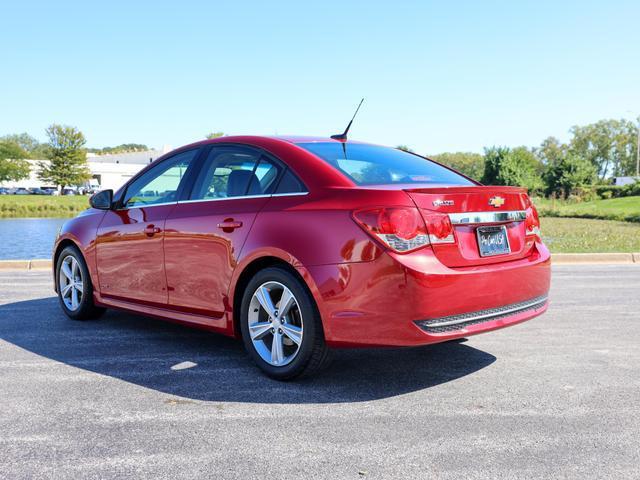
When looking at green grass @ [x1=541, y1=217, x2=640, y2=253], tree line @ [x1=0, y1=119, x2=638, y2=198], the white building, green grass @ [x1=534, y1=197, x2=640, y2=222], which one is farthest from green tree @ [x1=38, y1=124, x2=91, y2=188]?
green grass @ [x1=541, y1=217, x2=640, y2=253]

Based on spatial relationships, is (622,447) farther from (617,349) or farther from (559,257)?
(559,257)

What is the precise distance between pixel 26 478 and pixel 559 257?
11114 millimetres

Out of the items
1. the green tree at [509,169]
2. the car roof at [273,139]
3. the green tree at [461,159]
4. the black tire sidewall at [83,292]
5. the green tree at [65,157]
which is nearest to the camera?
the car roof at [273,139]

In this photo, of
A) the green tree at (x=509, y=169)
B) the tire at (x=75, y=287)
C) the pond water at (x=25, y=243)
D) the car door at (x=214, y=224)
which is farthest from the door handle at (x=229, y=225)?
the green tree at (x=509, y=169)

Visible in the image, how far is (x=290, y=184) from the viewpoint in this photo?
13.9 ft

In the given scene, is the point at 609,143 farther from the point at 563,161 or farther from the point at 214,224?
the point at 214,224

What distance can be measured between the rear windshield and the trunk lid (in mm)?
374

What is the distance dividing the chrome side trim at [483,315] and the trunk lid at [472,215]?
11.7 inches

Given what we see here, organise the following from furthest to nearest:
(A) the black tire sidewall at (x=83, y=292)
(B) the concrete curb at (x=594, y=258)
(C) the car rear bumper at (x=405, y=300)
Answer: (B) the concrete curb at (x=594, y=258)
(A) the black tire sidewall at (x=83, y=292)
(C) the car rear bumper at (x=405, y=300)

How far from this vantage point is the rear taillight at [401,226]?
365cm

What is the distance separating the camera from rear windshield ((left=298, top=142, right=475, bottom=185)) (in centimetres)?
427

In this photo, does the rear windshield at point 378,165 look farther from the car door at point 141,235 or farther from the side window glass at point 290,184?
the car door at point 141,235

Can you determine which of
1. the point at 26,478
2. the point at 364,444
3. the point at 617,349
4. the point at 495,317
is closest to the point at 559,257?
the point at 617,349

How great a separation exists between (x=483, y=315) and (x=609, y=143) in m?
128
